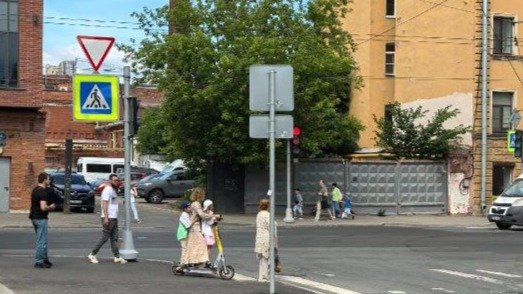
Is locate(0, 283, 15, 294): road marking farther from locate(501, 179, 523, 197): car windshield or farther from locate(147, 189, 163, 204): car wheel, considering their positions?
locate(147, 189, 163, 204): car wheel

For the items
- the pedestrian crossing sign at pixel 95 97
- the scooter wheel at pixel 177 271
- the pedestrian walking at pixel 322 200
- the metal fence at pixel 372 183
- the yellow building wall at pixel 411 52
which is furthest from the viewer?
the yellow building wall at pixel 411 52

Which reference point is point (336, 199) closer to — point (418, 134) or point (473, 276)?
point (418, 134)

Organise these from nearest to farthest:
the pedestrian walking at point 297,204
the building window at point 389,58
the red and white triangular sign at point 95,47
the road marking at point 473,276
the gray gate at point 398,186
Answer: the road marking at point 473,276
the red and white triangular sign at point 95,47
the pedestrian walking at point 297,204
the gray gate at point 398,186
the building window at point 389,58

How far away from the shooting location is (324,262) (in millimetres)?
20203

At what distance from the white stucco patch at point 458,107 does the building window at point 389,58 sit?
4.85 m

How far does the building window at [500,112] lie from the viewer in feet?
142

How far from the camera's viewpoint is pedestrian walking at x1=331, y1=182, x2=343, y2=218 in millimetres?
38344

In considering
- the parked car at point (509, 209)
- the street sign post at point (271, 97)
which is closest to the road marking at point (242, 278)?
the street sign post at point (271, 97)

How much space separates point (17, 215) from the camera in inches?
1499

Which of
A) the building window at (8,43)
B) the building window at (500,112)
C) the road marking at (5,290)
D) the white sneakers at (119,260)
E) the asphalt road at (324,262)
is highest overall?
the building window at (8,43)

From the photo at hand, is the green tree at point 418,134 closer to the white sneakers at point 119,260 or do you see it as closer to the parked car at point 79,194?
the parked car at point 79,194

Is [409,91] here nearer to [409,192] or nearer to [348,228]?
[409,192]

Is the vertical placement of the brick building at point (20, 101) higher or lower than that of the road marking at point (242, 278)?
higher

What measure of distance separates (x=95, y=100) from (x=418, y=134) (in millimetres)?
26848
